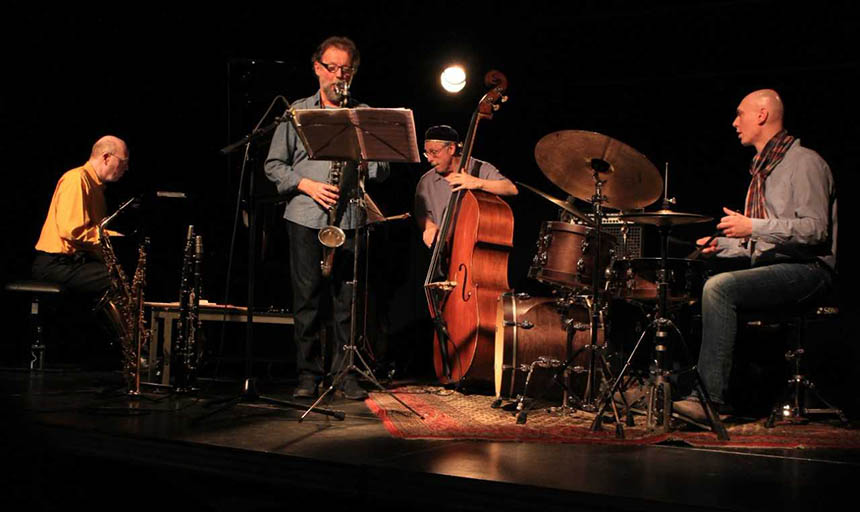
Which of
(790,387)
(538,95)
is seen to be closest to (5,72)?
(538,95)

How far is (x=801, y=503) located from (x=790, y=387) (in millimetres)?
2219

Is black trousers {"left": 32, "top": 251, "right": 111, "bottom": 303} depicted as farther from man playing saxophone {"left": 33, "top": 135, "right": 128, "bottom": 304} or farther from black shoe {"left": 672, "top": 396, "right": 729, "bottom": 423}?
black shoe {"left": 672, "top": 396, "right": 729, "bottom": 423}

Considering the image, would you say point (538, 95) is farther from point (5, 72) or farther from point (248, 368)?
point (5, 72)

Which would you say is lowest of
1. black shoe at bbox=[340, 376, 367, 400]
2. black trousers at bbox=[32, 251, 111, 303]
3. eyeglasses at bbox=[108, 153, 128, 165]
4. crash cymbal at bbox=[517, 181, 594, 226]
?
black shoe at bbox=[340, 376, 367, 400]

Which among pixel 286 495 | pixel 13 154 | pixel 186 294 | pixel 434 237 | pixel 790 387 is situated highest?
pixel 13 154

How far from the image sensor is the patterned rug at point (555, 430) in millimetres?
3578

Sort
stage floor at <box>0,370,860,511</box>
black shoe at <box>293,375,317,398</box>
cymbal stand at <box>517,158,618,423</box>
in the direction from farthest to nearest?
black shoe at <box>293,375,317,398</box>
cymbal stand at <box>517,158,618,423</box>
stage floor at <box>0,370,860,511</box>

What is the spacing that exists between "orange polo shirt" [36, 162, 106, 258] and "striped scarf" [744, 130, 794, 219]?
4.22 m

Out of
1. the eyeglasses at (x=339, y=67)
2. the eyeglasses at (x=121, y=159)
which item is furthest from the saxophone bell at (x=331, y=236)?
the eyeglasses at (x=121, y=159)

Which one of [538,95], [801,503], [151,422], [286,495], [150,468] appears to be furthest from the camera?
[538,95]

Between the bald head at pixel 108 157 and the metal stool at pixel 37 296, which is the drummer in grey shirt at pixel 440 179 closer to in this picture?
the bald head at pixel 108 157

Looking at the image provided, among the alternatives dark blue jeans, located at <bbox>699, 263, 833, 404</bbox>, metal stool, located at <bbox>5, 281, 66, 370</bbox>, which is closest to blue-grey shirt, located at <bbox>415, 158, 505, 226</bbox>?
dark blue jeans, located at <bbox>699, 263, 833, 404</bbox>

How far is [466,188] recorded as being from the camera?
5.12 metres

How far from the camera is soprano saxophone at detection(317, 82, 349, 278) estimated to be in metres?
4.08
